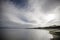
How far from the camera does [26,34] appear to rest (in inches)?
65.8

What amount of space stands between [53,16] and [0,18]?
76 centimetres

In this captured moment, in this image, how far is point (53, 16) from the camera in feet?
5.45

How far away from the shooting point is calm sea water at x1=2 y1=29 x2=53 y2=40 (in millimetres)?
1656

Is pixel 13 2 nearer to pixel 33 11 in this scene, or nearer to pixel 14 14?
pixel 14 14

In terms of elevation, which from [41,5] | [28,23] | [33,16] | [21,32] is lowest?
[21,32]

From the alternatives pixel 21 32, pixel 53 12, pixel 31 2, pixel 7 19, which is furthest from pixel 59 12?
pixel 7 19

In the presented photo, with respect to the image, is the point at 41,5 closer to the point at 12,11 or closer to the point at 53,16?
the point at 53,16

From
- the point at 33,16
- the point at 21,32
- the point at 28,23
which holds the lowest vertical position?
the point at 21,32

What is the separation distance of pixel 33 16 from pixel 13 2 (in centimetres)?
35

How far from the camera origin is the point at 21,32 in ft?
5.44

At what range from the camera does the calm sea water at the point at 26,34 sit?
166cm

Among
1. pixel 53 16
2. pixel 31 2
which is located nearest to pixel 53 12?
pixel 53 16

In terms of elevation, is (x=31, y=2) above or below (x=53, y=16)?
above

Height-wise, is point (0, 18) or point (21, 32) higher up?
point (0, 18)
